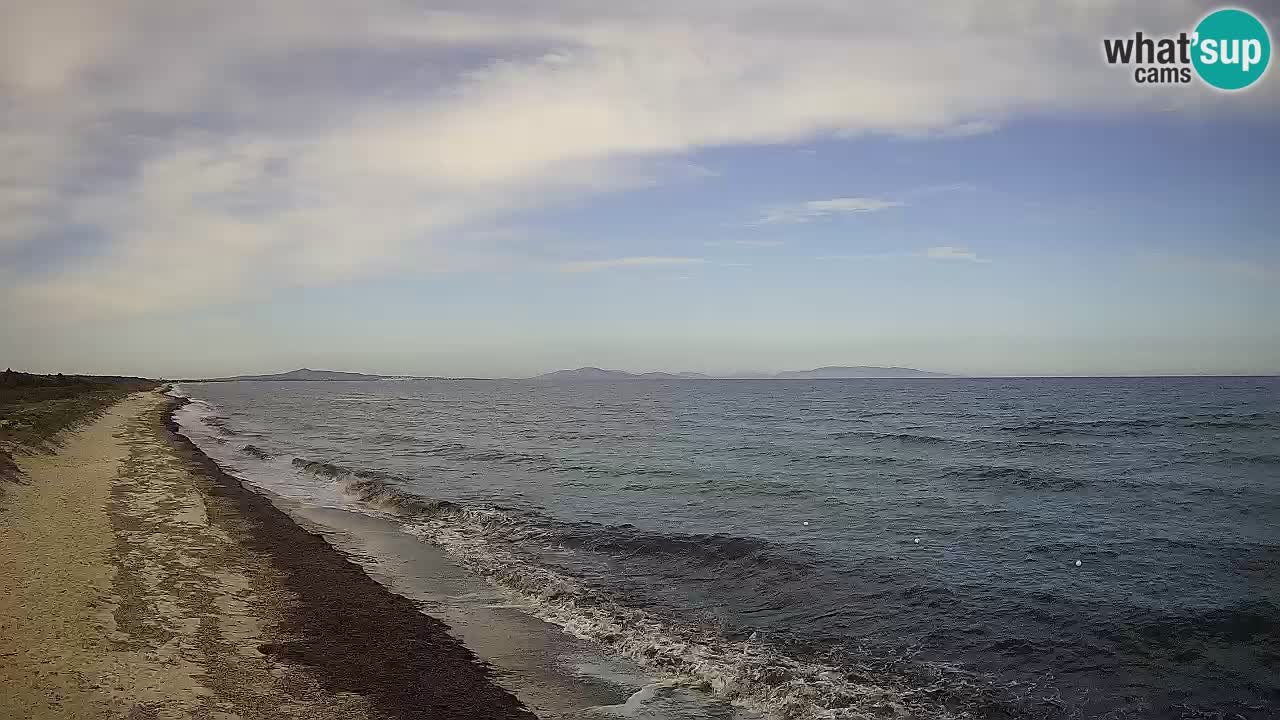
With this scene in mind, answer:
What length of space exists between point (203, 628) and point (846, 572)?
10970mm

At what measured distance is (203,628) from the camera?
9.90 m

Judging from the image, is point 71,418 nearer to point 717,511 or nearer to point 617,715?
point 717,511

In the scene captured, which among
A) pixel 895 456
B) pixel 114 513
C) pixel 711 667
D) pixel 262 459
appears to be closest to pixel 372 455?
pixel 262 459

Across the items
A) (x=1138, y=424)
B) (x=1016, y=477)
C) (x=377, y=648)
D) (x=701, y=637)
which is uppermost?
(x=1138, y=424)

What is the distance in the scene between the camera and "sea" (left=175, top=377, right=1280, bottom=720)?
936cm

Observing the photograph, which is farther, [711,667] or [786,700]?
[711,667]

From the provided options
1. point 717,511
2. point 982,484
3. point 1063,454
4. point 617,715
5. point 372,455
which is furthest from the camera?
point 372,455

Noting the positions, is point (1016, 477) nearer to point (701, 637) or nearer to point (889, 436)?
point (889, 436)

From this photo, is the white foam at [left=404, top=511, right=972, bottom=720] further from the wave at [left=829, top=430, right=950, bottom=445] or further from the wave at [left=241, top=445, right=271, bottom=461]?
the wave at [left=829, top=430, right=950, bottom=445]

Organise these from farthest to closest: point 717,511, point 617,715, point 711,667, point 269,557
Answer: point 717,511, point 269,557, point 711,667, point 617,715

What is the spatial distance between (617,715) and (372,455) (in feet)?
101

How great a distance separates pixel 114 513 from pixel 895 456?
94.5ft

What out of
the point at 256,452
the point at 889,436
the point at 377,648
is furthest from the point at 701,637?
the point at 889,436

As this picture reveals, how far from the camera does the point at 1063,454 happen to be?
3322 centimetres
